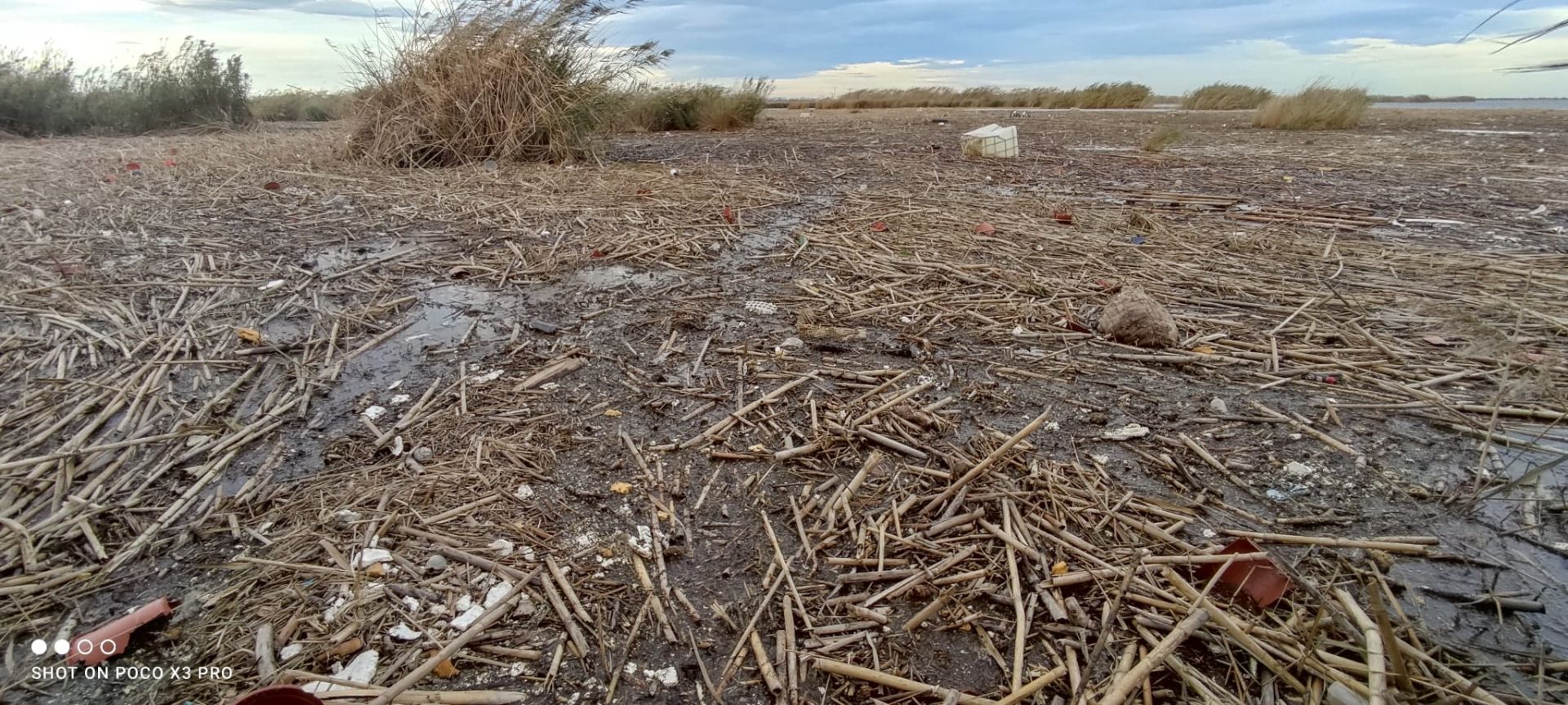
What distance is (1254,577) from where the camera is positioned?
1374 millimetres

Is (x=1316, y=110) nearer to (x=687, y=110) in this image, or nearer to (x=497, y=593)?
(x=687, y=110)

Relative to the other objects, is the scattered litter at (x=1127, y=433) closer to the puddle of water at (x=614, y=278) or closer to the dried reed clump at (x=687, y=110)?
the puddle of water at (x=614, y=278)

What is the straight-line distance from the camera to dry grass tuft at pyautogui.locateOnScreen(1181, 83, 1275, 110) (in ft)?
62.4

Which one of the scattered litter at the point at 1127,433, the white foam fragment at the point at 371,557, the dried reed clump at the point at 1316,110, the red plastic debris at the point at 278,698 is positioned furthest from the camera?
the dried reed clump at the point at 1316,110

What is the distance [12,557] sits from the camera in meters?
1.47

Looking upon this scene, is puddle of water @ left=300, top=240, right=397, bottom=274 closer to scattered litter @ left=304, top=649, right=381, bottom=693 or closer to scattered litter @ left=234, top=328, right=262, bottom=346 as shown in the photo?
scattered litter @ left=234, top=328, right=262, bottom=346

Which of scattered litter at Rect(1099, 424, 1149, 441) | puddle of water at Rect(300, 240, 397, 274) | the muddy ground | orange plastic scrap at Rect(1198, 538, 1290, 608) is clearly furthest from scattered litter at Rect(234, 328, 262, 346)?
orange plastic scrap at Rect(1198, 538, 1290, 608)

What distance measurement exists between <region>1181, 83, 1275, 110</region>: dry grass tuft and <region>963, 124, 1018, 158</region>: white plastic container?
15040 millimetres

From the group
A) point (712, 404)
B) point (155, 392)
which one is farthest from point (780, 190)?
point (155, 392)

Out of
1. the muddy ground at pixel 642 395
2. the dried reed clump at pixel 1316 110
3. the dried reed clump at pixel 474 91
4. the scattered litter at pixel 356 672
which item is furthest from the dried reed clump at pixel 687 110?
the scattered litter at pixel 356 672

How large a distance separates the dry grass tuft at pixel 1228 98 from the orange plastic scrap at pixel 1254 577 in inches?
854

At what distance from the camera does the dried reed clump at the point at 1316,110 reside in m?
11.6

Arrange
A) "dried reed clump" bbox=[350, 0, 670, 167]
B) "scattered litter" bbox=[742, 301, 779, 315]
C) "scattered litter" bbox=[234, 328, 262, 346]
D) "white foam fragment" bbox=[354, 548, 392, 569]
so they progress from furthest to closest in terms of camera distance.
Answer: "dried reed clump" bbox=[350, 0, 670, 167], "scattered litter" bbox=[742, 301, 779, 315], "scattered litter" bbox=[234, 328, 262, 346], "white foam fragment" bbox=[354, 548, 392, 569]

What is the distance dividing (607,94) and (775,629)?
6907 mm
